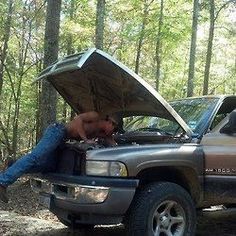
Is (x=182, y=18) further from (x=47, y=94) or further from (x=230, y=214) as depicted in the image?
(x=230, y=214)

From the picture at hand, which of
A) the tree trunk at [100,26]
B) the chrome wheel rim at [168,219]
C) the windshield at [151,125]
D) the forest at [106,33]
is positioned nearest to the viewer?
the chrome wheel rim at [168,219]

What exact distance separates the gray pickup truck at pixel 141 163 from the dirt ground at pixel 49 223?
889 millimetres

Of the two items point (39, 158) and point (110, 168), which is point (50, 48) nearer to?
point (39, 158)

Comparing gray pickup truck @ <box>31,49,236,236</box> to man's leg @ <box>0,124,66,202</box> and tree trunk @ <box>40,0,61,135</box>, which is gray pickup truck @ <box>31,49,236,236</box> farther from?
tree trunk @ <box>40,0,61,135</box>

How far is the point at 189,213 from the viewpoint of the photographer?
5477 mm

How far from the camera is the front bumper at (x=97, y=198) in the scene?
4902 mm

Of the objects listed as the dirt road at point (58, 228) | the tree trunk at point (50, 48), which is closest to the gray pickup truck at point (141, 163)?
the dirt road at point (58, 228)

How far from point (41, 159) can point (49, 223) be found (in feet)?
6.26

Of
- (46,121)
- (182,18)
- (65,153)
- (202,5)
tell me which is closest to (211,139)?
(65,153)

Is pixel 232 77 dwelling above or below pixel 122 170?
above

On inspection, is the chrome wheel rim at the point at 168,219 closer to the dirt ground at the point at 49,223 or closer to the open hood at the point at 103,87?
the open hood at the point at 103,87

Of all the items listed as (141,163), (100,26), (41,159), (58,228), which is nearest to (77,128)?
(41,159)

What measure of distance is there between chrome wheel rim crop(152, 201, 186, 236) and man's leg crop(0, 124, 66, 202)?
4.89 ft

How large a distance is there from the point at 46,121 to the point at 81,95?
9.60 feet
